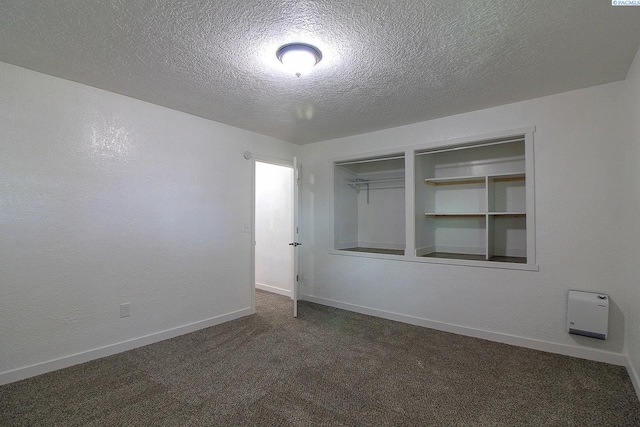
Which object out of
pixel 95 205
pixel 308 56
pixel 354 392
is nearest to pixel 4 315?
pixel 95 205

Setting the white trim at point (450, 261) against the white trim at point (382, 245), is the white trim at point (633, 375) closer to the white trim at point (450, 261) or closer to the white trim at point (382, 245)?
the white trim at point (450, 261)

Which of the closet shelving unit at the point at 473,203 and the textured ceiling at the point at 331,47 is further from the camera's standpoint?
the closet shelving unit at the point at 473,203

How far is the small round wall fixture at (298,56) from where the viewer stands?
2127mm

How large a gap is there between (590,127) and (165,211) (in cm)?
418

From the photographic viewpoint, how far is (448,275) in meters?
3.53

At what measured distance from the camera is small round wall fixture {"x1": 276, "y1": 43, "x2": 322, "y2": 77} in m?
2.13

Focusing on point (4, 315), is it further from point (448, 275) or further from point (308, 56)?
point (448, 275)

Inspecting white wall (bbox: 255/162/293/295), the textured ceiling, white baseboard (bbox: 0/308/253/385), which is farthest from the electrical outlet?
white wall (bbox: 255/162/293/295)

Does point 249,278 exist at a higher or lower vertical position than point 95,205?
lower

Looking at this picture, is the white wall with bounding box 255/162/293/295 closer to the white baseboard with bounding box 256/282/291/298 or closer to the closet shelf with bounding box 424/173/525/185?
the white baseboard with bounding box 256/282/291/298

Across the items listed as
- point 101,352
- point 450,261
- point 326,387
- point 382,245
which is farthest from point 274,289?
point 326,387

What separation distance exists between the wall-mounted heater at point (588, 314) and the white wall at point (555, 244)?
12cm

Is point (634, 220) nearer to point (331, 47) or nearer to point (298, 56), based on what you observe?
point (331, 47)

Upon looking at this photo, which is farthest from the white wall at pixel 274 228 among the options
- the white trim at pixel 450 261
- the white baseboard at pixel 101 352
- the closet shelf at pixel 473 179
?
the closet shelf at pixel 473 179
